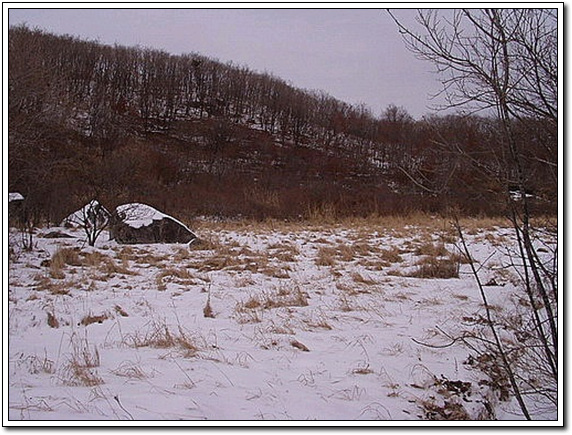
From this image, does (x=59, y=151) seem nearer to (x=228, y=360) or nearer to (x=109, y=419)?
(x=109, y=419)

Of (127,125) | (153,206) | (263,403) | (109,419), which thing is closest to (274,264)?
(153,206)

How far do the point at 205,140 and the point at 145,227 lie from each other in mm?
2730

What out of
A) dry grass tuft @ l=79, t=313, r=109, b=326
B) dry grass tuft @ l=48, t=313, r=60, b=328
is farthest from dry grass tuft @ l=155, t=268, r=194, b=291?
dry grass tuft @ l=48, t=313, r=60, b=328

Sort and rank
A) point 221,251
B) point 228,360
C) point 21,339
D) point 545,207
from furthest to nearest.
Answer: point 221,251, point 228,360, point 545,207, point 21,339

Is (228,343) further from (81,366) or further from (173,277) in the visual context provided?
(173,277)

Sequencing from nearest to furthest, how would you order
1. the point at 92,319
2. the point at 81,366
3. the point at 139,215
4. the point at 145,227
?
the point at 81,366, the point at 92,319, the point at 139,215, the point at 145,227

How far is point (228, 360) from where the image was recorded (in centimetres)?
285

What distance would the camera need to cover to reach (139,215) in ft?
20.4

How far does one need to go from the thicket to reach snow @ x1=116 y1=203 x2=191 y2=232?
378 mm

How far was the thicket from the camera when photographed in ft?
7.47

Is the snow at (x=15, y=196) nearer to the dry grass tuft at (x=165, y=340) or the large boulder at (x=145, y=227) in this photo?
the dry grass tuft at (x=165, y=340)

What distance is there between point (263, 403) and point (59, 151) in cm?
156

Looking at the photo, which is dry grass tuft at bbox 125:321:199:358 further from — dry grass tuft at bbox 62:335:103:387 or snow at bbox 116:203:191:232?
snow at bbox 116:203:191:232

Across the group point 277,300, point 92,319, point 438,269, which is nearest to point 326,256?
point 438,269
